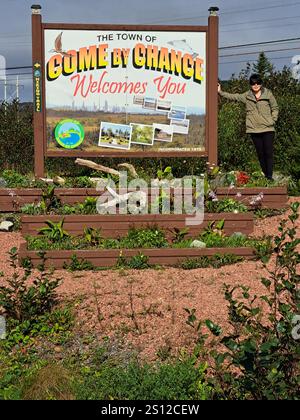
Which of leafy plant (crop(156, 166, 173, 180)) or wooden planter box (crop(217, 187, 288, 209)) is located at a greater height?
leafy plant (crop(156, 166, 173, 180))

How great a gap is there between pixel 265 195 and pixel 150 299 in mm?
3903

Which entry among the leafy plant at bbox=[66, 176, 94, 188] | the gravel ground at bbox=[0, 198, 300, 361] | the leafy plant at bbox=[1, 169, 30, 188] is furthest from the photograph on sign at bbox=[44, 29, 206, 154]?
the gravel ground at bbox=[0, 198, 300, 361]

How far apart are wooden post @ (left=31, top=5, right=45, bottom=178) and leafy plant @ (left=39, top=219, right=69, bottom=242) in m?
2.55

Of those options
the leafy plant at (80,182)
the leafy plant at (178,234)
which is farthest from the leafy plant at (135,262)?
the leafy plant at (80,182)

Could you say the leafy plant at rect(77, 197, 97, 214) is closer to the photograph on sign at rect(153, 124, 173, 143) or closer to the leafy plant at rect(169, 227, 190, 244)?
the leafy plant at rect(169, 227, 190, 244)

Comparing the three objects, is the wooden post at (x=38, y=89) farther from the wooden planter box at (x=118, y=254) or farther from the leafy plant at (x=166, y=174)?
the wooden planter box at (x=118, y=254)

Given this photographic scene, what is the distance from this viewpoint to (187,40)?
Result: 10.8m

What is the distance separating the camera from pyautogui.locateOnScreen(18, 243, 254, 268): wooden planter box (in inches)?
289

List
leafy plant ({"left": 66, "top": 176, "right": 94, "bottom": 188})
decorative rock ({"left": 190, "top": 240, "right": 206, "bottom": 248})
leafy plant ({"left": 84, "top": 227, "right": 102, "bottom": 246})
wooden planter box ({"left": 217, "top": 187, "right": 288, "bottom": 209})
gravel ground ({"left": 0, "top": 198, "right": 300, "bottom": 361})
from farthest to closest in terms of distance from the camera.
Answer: leafy plant ({"left": 66, "top": 176, "right": 94, "bottom": 188})
wooden planter box ({"left": 217, "top": 187, "right": 288, "bottom": 209})
leafy plant ({"left": 84, "top": 227, "right": 102, "bottom": 246})
decorative rock ({"left": 190, "top": 240, "right": 206, "bottom": 248})
gravel ground ({"left": 0, "top": 198, "right": 300, "bottom": 361})

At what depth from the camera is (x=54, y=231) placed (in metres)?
8.02

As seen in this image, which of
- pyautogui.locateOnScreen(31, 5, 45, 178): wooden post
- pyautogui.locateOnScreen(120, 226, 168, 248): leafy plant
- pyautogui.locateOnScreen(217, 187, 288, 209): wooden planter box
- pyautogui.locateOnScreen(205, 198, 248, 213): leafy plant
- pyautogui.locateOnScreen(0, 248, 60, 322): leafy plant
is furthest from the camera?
pyautogui.locateOnScreen(31, 5, 45, 178): wooden post

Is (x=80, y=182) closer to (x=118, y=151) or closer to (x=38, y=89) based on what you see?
(x=118, y=151)
